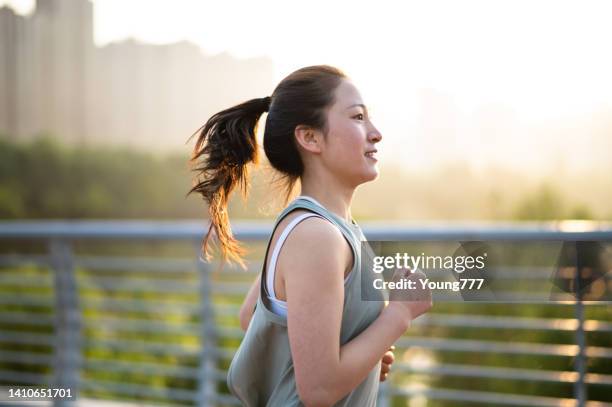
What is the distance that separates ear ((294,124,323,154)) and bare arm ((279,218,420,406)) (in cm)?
20

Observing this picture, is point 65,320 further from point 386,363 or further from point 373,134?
point 373,134

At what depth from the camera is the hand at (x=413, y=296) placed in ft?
4.25

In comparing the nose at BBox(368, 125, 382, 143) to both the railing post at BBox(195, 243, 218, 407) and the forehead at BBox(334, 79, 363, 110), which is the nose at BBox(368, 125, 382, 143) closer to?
the forehead at BBox(334, 79, 363, 110)

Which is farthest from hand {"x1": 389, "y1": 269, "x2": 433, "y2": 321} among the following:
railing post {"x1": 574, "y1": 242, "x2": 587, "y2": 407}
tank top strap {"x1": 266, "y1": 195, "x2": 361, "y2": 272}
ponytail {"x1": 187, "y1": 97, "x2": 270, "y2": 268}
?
railing post {"x1": 574, "y1": 242, "x2": 587, "y2": 407}

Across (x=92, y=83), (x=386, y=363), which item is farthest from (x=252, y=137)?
(x=92, y=83)

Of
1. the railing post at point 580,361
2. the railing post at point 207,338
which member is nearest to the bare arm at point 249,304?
the railing post at point 580,361

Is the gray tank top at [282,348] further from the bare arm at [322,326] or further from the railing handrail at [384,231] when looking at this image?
the railing handrail at [384,231]

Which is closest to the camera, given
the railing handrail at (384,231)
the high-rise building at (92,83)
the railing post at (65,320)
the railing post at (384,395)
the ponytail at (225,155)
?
the ponytail at (225,155)

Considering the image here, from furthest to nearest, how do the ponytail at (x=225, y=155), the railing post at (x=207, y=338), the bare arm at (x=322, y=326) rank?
the railing post at (x=207, y=338), the ponytail at (x=225, y=155), the bare arm at (x=322, y=326)

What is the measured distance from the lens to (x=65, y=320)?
13.2 ft

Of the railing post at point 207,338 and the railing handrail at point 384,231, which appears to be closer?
the railing handrail at point 384,231

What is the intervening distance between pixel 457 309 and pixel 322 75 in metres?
14.8

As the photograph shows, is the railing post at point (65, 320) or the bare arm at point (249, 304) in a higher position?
the bare arm at point (249, 304)

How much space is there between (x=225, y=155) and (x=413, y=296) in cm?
53
